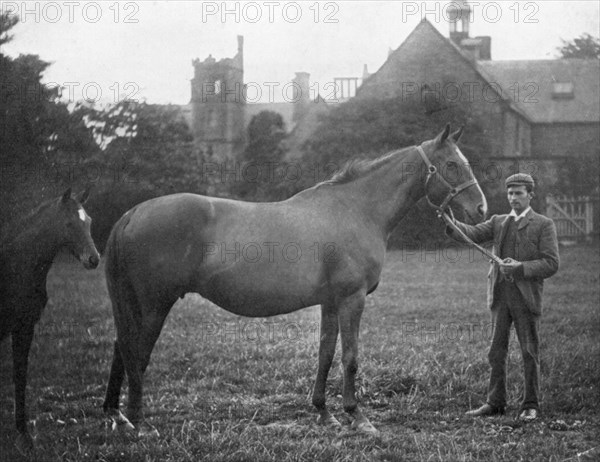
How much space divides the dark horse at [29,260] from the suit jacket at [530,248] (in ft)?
11.8

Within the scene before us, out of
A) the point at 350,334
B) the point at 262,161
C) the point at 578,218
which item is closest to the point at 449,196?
the point at 350,334

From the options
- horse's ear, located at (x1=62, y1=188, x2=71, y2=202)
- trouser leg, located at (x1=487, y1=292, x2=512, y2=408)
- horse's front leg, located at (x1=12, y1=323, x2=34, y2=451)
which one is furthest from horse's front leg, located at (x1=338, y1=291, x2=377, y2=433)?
horse's front leg, located at (x1=12, y1=323, x2=34, y2=451)

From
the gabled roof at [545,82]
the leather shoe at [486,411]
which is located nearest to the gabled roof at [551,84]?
the gabled roof at [545,82]

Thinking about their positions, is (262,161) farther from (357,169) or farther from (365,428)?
(365,428)

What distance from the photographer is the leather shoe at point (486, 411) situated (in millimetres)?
6301

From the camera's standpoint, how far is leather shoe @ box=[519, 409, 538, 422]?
20.0ft

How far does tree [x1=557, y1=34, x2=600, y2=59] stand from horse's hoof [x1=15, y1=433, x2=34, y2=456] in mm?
32954

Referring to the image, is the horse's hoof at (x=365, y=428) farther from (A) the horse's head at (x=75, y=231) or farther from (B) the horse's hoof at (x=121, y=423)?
(A) the horse's head at (x=75, y=231)

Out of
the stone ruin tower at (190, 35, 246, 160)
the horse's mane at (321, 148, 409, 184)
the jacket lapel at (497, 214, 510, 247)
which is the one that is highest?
the stone ruin tower at (190, 35, 246, 160)

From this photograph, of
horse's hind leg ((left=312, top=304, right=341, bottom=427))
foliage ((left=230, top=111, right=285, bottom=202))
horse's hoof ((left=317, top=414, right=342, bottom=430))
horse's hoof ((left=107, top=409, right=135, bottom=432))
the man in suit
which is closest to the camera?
horse's hoof ((left=107, top=409, right=135, bottom=432))

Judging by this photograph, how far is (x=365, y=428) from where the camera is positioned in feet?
18.9

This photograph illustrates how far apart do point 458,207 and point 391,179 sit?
702 millimetres

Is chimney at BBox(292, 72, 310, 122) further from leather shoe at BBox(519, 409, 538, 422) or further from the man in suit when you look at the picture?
leather shoe at BBox(519, 409, 538, 422)

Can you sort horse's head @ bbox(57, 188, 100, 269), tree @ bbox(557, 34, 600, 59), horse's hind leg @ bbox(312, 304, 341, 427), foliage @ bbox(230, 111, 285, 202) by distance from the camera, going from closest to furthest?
horse's head @ bbox(57, 188, 100, 269)
horse's hind leg @ bbox(312, 304, 341, 427)
foliage @ bbox(230, 111, 285, 202)
tree @ bbox(557, 34, 600, 59)
